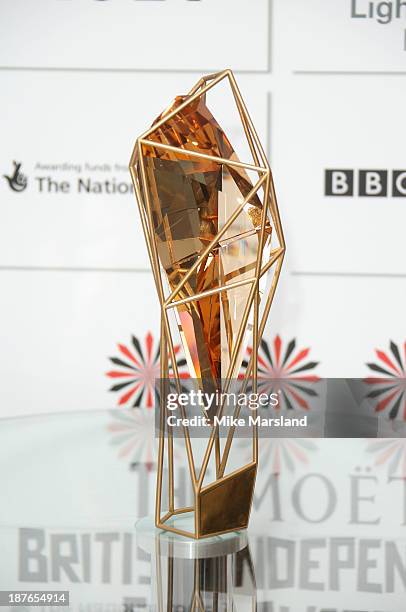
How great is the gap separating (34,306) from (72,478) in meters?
1.09

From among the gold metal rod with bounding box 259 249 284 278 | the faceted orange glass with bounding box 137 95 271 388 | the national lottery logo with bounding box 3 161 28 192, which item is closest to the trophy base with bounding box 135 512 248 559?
the faceted orange glass with bounding box 137 95 271 388

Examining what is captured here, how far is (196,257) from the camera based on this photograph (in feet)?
2.83

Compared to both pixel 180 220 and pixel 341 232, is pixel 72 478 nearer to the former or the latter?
pixel 180 220

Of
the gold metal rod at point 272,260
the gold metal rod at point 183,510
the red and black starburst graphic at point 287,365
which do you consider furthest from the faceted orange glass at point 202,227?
the red and black starburst graphic at point 287,365

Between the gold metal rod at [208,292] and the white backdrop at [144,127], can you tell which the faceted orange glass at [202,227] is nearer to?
the gold metal rod at [208,292]

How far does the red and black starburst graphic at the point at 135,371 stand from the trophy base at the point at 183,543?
1.19 m

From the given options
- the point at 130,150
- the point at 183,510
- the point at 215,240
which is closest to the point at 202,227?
the point at 215,240

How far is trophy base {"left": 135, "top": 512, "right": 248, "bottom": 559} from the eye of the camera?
2.49 ft

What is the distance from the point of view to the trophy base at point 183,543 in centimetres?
76

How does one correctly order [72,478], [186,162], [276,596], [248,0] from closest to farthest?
1. [276,596]
2. [186,162]
3. [72,478]
4. [248,0]

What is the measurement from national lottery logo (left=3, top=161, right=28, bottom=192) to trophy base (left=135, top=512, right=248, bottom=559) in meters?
1.32

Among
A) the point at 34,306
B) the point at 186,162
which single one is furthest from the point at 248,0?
the point at 186,162

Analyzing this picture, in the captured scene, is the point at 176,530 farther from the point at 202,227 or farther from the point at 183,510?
the point at 202,227

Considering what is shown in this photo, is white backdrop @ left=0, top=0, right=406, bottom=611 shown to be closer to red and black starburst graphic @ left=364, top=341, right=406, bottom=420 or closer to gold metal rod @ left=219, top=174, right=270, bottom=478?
red and black starburst graphic @ left=364, top=341, right=406, bottom=420
